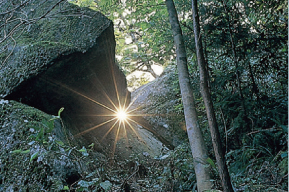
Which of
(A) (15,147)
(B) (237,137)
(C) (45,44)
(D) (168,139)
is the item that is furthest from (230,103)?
(D) (168,139)

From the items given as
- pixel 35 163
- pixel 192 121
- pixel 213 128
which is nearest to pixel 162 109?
pixel 192 121

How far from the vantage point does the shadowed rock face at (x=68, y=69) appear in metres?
4.43

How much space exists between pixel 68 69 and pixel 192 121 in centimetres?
297

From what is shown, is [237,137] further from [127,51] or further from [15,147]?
[127,51]

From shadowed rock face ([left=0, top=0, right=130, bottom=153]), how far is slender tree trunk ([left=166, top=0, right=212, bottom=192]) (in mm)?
1762

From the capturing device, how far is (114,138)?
667cm

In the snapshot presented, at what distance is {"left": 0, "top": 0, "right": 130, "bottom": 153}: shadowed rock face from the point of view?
14.5 feet

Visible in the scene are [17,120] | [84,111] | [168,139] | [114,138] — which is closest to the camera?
[17,120]

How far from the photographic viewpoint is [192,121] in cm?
384

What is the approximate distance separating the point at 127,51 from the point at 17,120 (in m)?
8.19

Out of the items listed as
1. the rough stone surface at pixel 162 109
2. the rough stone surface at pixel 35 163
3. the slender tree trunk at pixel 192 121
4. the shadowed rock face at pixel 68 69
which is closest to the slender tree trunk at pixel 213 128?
the slender tree trunk at pixel 192 121

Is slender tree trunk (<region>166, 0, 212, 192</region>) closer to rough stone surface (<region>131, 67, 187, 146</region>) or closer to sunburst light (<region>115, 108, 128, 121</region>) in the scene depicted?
rough stone surface (<region>131, 67, 187, 146</region>)

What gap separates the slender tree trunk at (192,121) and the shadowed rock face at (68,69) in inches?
69.4

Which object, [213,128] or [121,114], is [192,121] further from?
[121,114]
